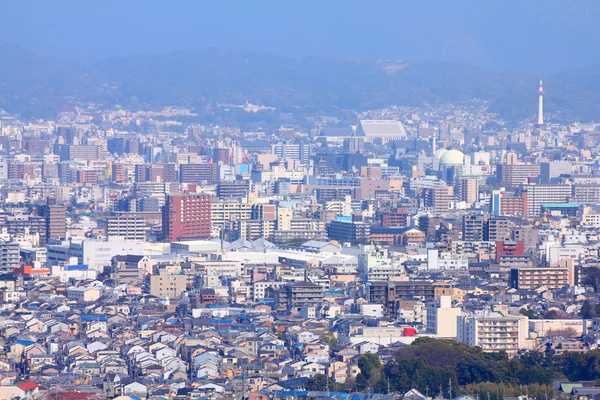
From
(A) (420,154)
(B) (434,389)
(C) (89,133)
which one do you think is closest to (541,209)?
(A) (420,154)

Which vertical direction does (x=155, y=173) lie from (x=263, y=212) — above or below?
above

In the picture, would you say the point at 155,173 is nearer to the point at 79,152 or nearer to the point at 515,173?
the point at 515,173

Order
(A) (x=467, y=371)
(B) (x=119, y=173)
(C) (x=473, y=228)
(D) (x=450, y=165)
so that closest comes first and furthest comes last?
1. (A) (x=467, y=371)
2. (C) (x=473, y=228)
3. (B) (x=119, y=173)
4. (D) (x=450, y=165)

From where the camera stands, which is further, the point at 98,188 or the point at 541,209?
the point at 98,188

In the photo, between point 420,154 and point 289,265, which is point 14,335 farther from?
point 420,154

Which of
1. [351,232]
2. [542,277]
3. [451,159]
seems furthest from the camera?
[451,159]

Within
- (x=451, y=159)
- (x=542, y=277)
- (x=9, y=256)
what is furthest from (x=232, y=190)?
(x=542, y=277)

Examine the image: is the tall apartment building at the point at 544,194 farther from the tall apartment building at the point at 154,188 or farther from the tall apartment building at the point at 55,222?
the tall apartment building at the point at 55,222
